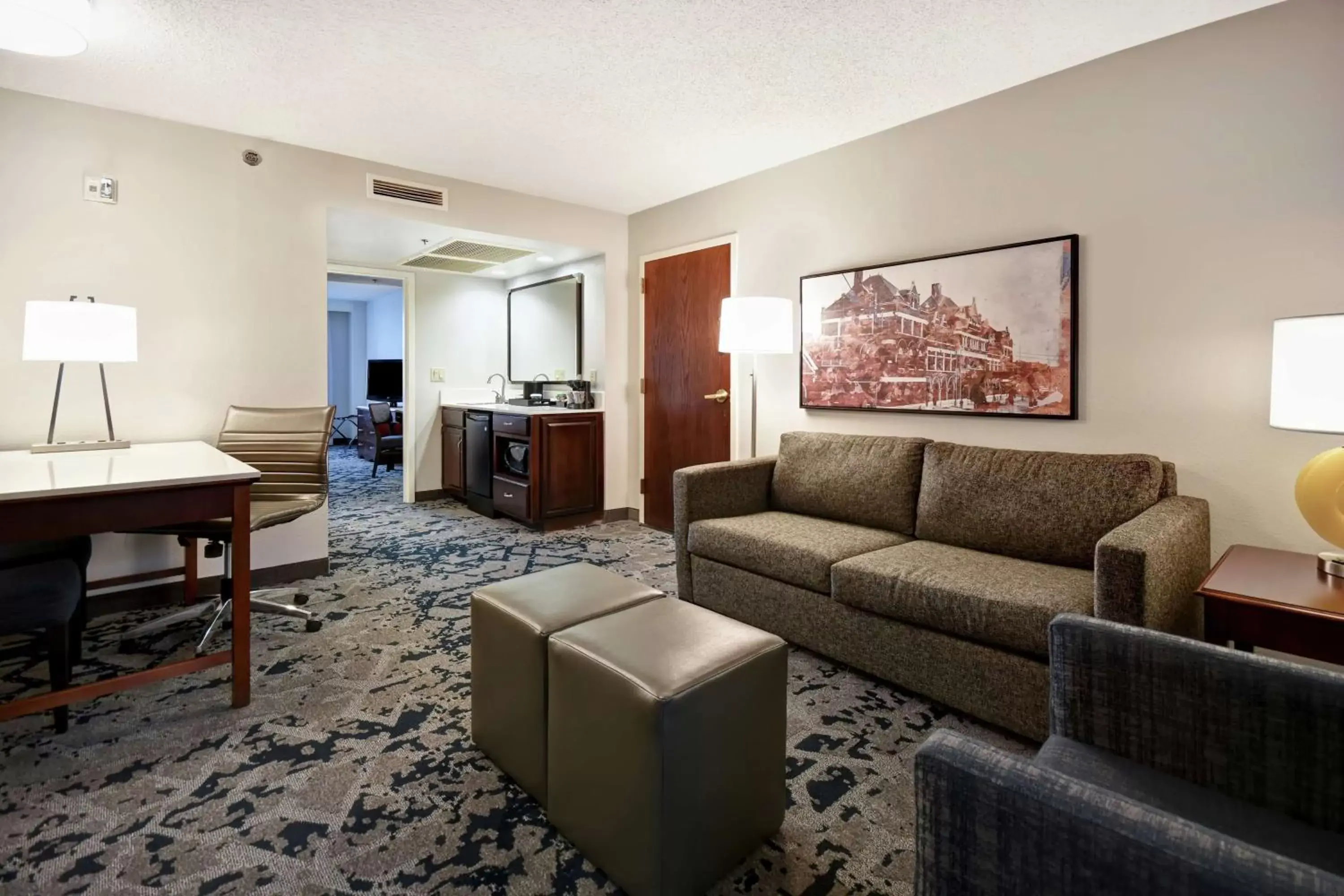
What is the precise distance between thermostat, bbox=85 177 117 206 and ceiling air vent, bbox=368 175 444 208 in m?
1.15

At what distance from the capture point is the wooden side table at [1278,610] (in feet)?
4.88

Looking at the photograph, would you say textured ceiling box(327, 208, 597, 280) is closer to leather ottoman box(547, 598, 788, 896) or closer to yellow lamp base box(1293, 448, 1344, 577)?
leather ottoman box(547, 598, 788, 896)

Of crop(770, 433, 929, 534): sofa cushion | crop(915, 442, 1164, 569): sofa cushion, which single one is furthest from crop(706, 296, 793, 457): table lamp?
crop(915, 442, 1164, 569): sofa cushion

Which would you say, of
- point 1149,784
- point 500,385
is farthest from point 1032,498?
point 500,385

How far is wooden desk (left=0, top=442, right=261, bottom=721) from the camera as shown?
179cm

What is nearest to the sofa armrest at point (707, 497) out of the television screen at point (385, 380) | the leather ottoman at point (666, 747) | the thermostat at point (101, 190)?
the leather ottoman at point (666, 747)

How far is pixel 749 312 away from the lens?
3.30 meters

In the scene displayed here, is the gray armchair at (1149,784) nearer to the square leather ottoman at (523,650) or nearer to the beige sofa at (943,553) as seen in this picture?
the beige sofa at (943,553)

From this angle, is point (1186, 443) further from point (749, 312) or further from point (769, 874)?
point (769, 874)

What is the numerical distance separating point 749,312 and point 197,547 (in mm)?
3014

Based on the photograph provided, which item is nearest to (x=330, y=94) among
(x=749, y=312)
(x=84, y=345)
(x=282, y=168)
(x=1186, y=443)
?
(x=282, y=168)

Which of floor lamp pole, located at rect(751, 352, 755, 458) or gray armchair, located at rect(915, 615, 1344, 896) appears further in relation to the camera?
floor lamp pole, located at rect(751, 352, 755, 458)

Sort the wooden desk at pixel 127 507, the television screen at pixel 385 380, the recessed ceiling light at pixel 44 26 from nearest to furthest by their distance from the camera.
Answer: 1. the wooden desk at pixel 127 507
2. the recessed ceiling light at pixel 44 26
3. the television screen at pixel 385 380

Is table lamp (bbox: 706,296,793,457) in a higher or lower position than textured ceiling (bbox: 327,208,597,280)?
lower
